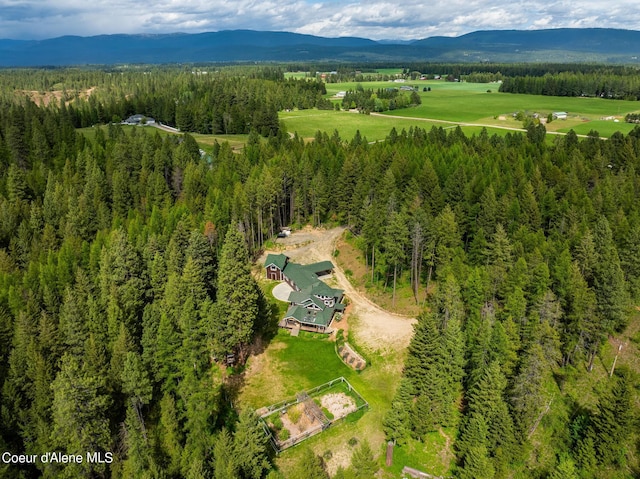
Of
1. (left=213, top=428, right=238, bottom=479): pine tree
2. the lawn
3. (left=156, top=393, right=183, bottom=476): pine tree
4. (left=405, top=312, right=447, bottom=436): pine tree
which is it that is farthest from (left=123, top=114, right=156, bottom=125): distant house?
(left=213, top=428, right=238, bottom=479): pine tree

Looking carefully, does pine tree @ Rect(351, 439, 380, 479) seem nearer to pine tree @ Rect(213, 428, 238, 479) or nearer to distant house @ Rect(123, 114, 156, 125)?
pine tree @ Rect(213, 428, 238, 479)

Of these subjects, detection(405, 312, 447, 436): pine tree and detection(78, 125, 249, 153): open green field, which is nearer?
detection(405, 312, 447, 436): pine tree

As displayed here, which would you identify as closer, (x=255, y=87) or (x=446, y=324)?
(x=446, y=324)

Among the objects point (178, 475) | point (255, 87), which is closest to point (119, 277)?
point (178, 475)

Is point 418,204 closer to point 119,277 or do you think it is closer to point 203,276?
point 203,276

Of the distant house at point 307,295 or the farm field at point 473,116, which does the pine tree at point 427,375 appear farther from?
the farm field at point 473,116

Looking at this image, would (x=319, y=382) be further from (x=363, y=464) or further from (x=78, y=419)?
(x=78, y=419)
